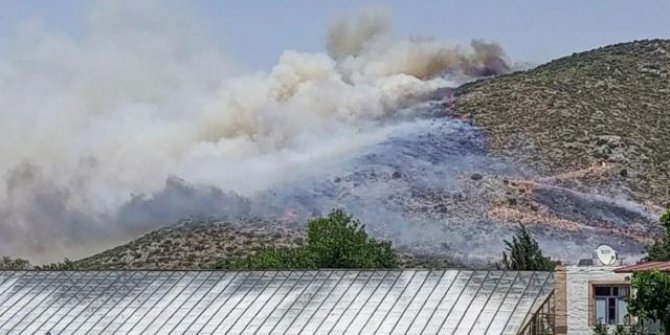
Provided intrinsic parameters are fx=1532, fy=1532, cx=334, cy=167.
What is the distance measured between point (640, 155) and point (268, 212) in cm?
3317

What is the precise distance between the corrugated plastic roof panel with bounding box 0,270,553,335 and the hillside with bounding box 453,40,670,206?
72.5 meters

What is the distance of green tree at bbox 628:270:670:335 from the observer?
40281 mm

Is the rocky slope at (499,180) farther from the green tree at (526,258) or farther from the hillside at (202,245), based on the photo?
the green tree at (526,258)

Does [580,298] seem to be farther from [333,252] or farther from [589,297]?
[333,252]

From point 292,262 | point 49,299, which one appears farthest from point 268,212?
A: point 49,299

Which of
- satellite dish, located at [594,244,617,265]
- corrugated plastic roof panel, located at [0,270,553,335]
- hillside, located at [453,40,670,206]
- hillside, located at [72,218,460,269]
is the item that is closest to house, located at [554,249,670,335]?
satellite dish, located at [594,244,617,265]

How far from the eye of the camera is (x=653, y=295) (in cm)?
4041

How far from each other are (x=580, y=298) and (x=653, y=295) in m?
9.77

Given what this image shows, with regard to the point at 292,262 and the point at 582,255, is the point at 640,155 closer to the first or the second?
the point at 582,255

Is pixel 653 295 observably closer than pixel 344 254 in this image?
Yes

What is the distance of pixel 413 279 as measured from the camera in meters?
56.5

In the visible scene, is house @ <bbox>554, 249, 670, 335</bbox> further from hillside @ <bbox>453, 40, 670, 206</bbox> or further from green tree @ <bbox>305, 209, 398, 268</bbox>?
hillside @ <bbox>453, 40, 670, 206</bbox>

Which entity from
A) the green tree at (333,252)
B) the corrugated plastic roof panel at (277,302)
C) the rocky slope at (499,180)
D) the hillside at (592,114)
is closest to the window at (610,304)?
the corrugated plastic roof panel at (277,302)

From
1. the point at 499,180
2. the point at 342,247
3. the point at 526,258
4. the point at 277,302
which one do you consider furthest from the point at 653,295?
the point at 499,180
